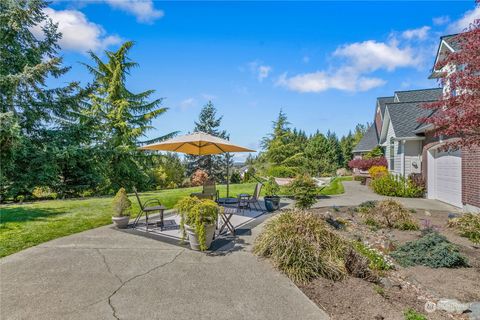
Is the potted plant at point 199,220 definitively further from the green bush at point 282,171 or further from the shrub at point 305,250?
the green bush at point 282,171

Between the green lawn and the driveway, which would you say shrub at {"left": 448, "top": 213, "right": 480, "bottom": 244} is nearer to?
the driveway

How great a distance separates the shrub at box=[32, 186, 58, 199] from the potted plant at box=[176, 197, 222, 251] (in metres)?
13.2

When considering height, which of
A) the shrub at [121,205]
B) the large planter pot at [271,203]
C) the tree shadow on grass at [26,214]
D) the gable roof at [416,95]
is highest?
the gable roof at [416,95]

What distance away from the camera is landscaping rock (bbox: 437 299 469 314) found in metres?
3.22

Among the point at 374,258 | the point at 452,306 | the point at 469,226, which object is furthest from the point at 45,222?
the point at 469,226

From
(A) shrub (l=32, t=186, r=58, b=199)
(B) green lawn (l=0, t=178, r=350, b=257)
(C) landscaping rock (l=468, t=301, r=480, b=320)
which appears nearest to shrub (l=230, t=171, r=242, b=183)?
(A) shrub (l=32, t=186, r=58, b=199)

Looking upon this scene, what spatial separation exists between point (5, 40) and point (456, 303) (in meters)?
19.3

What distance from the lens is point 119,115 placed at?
64.4 ft

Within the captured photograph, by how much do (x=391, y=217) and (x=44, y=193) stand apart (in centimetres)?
1717

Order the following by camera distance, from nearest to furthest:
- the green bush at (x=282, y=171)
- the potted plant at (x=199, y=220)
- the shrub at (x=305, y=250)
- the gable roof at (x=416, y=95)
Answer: the shrub at (x=305, y=250), the potted plant at (x=199, y=220), the green bush at (x=282, y=171), the gable roof at (x=416, y=95)

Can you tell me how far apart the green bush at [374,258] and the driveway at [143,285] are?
1.79 meters

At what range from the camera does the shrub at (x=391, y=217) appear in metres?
7.07

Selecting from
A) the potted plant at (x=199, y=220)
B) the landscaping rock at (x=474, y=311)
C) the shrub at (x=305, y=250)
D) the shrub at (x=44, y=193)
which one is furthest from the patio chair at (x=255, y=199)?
the shrub at (x=44, y=193)

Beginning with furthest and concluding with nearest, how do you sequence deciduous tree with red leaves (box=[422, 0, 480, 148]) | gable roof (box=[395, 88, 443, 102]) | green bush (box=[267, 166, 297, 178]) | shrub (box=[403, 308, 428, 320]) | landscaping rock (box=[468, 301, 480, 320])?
gable roof (box=[395, 88, 443, 102])
green bush (box=[267, 166, 297, 178])
deciduous tree with red leaves (box=[422, 0, 480, 148])
landscaping rock (box=[468, 301, 480, 320])
shrub (box=[403, 308, 428, 320])
